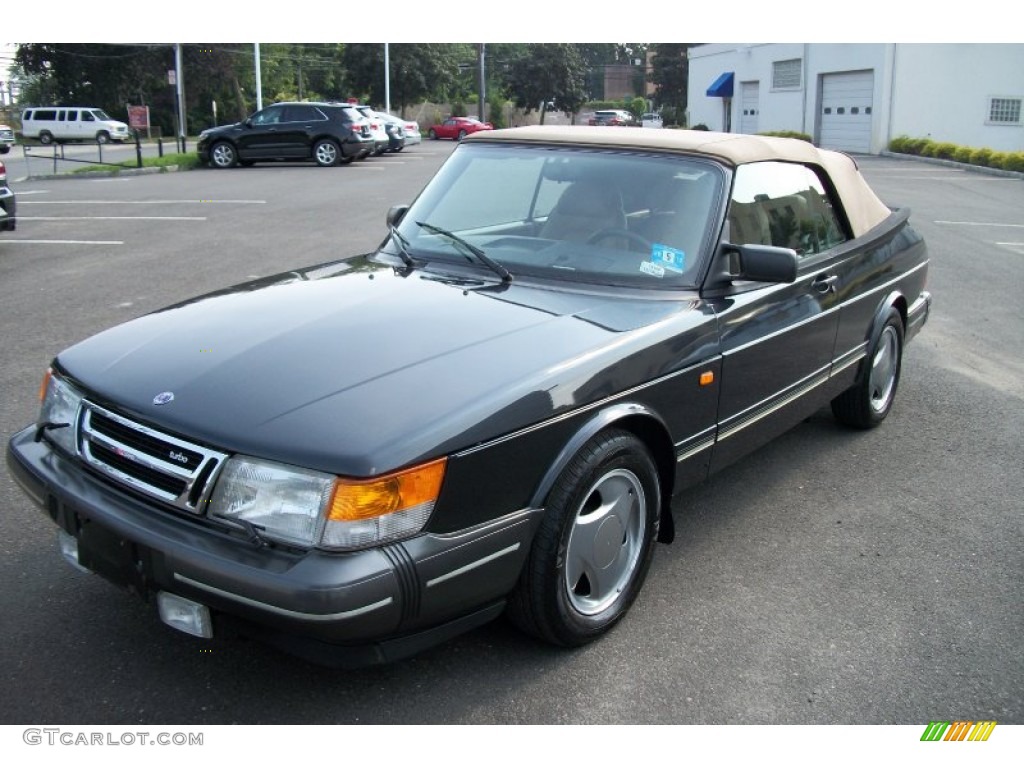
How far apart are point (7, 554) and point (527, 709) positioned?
2188 mm

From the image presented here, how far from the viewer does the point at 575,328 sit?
3.39 meters

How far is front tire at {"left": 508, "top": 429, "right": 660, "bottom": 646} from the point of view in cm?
301

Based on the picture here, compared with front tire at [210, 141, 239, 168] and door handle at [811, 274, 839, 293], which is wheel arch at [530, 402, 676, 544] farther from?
front tire at [210, 141, 239, 168]

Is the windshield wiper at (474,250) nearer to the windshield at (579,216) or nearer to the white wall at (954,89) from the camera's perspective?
the windshield at (579,216)

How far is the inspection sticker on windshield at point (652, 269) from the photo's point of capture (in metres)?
3.87

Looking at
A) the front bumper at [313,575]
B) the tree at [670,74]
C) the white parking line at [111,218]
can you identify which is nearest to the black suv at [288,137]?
the white parking line at [111,218]

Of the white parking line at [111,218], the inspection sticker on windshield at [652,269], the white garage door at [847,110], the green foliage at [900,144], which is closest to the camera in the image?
the inspection sticker on windshield at [652,269]

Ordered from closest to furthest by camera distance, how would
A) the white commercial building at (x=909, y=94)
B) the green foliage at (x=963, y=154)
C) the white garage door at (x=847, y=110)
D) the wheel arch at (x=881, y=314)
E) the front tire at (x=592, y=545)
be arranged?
the front tire at (x=592, y=545) → the wheel arch at (x=881, y=314) → the green foliage at (x=963, y=154) → the white commercial building at (x=909, y=94) → the white garage door at (x=847, y=110)

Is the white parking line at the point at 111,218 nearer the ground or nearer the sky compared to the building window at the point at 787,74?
nearer the ground

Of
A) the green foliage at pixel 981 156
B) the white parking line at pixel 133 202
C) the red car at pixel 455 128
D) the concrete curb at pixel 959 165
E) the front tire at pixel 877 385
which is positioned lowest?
the front tire at pixel 877 385

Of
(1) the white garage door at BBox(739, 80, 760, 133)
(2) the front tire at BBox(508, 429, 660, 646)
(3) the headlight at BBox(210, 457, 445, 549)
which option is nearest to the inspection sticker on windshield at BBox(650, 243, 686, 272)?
(2) the front tire at BBox(508, 429, 660, 646)

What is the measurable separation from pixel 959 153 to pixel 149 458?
101ft

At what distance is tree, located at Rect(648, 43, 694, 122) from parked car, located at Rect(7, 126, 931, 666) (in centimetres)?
7688

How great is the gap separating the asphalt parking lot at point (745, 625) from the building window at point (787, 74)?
37304 mm
